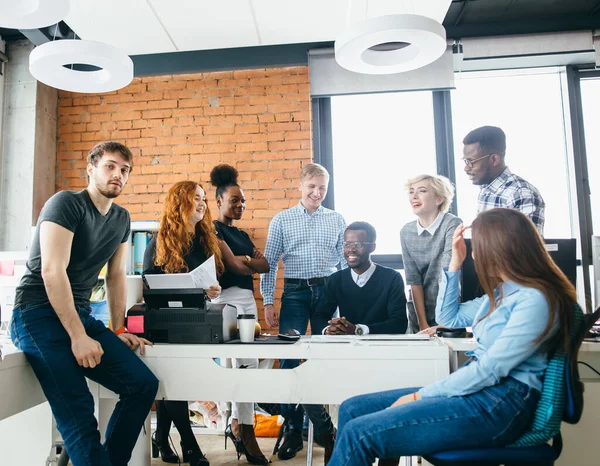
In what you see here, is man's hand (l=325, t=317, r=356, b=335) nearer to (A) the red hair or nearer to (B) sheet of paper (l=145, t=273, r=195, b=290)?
(A) the red hair

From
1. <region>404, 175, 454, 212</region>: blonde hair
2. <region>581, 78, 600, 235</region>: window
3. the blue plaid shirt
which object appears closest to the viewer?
the blue plaid shirt

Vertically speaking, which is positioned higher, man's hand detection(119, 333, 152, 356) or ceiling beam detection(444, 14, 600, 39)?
ceiling beam detection(444, 14, 600, 39)

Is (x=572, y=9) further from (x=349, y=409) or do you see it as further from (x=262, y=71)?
(x=349, y=409)

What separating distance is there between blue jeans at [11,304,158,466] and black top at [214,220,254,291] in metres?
0.95

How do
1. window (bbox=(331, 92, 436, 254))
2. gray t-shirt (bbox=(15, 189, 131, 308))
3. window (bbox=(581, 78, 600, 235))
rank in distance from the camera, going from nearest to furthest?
gray t-shirt (bbox=(15, 189, 131, 308)), window (bbox=(581, 78, 600, 235)), window (bbox=(331, 92, 436, 254))

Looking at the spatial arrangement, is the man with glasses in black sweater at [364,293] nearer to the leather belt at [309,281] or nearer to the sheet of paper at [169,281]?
the leather belt at [309,281]

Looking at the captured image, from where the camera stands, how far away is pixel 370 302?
8.21 feet

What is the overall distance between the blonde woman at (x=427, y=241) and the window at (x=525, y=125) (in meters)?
1.55

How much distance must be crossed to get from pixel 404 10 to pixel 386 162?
1355 millimetres

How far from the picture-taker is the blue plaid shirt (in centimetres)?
218

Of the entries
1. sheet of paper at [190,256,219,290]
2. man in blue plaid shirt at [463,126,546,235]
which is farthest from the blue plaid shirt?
sheet of paper at [190,256,219,290]

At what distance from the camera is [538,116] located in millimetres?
4223

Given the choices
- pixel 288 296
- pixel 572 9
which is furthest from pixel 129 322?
pixel 572 9

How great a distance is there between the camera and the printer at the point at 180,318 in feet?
5.98
